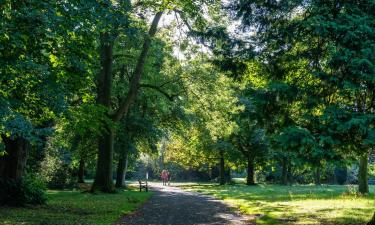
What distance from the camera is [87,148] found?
32750 millimetres

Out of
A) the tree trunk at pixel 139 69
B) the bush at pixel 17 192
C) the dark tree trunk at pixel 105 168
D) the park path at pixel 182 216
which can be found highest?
the tree trunk at pixel 139 69

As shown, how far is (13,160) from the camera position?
1684 centimetres

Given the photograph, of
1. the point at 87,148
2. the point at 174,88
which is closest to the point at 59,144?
the point at 87,148

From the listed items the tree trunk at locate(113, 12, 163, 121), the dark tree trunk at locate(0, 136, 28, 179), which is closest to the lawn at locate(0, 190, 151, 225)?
the dark tree trunk at locate(0, 136, 28, 179)

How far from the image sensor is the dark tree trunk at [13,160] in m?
16.7

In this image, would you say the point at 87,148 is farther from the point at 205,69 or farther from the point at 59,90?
the point at 59,90

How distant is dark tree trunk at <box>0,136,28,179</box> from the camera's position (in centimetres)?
1667

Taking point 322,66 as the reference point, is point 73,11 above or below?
above

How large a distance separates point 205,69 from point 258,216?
13.6 metres

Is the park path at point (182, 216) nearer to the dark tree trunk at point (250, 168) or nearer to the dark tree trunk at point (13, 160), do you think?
the dark tree trunk at point (13, 160)

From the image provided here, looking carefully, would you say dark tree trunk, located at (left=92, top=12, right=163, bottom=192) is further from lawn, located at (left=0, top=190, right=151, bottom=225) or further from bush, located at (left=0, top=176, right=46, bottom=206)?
bush, located at (left=0, top=176, right=46, bottom=206)

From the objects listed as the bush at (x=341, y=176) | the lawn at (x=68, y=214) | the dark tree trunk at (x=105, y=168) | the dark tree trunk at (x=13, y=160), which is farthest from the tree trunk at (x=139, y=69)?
the bush at (x=341, y=176)

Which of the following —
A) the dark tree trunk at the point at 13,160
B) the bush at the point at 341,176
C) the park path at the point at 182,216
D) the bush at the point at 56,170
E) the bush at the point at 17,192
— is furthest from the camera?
the bush at the point at 341,176

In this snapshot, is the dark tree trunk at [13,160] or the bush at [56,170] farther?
the bush at [56,170]
